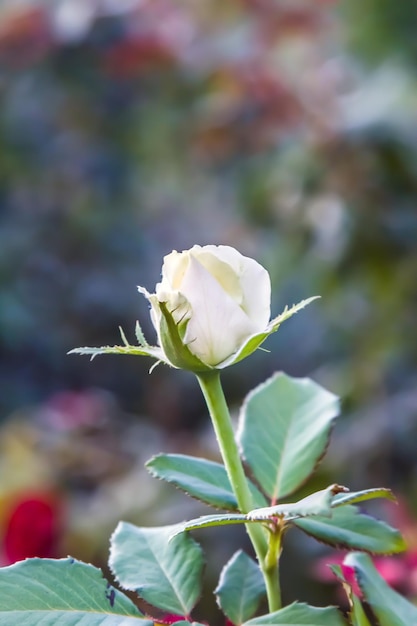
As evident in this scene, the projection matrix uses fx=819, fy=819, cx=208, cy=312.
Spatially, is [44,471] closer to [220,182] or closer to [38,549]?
[38,549]

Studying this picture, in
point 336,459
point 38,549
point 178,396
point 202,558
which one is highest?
point 178,396

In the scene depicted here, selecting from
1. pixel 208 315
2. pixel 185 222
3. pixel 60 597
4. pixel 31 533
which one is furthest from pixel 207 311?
pixel 185 222

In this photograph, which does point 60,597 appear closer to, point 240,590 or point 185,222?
point 240,590

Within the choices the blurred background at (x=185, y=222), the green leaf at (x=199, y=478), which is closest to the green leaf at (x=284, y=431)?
the green leaf at (x=199, y=478)

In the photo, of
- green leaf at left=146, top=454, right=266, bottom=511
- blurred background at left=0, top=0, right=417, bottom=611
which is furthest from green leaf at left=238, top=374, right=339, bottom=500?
blurred background at left=0, top=0, right=417, bottom=611

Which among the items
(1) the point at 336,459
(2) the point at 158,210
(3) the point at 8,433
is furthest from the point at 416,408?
(2) the point at 158,210
